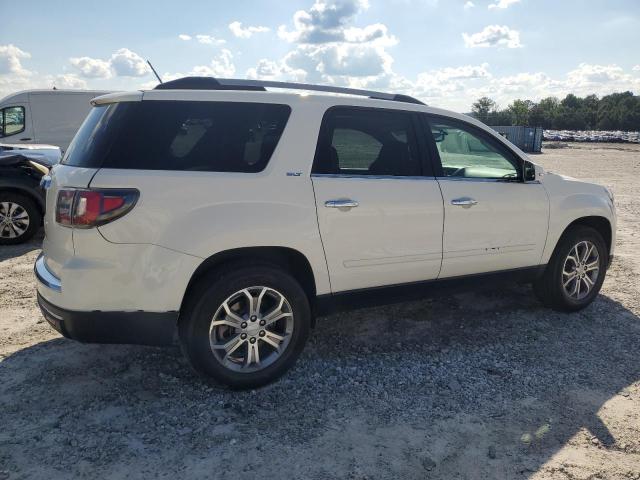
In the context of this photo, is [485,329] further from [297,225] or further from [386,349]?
[297,225]

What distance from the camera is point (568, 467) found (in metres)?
2.67

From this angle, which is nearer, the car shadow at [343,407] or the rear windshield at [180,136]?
the car shadow at [343,407]

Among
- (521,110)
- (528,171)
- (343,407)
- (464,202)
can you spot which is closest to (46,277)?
(343,407)

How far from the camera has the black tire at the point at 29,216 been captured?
7.16 m

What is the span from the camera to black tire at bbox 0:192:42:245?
716 cm

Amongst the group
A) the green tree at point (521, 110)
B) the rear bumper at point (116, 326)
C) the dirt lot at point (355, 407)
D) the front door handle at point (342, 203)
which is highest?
the green tree at point (521, 110)

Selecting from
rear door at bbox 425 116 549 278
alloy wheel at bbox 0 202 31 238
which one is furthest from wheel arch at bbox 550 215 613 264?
alloy wheel at bbox 0 202 31 238

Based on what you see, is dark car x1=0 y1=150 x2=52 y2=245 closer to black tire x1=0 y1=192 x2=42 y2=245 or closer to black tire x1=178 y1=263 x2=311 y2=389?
black tire x1=0 y1=192 x2=42 y2=245

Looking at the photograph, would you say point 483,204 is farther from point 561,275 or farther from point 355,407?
point 355,407

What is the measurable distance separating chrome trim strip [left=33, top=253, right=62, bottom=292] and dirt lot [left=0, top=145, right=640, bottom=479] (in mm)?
A: 722

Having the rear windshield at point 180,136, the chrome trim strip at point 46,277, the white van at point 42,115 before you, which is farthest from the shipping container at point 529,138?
the chrome trim strip at point 46,277

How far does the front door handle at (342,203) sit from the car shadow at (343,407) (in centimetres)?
117

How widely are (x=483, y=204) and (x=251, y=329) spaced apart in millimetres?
2033

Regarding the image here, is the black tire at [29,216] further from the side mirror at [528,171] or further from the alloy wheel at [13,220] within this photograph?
the side mirror at [528,171]
